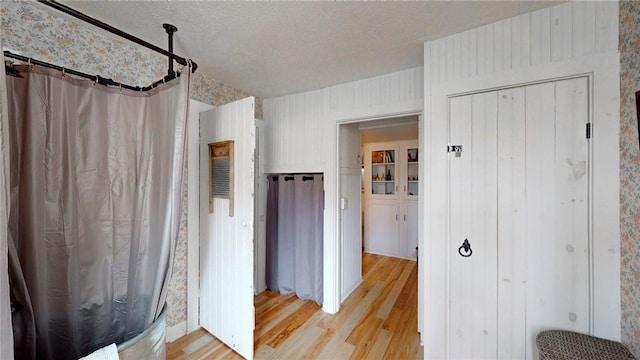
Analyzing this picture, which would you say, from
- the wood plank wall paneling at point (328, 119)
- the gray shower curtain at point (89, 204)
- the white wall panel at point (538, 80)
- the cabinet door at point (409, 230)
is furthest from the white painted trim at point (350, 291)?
the gray shower curtain at point (89, 204)

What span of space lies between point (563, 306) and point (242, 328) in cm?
205

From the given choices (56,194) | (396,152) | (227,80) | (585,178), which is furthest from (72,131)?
(396,152)

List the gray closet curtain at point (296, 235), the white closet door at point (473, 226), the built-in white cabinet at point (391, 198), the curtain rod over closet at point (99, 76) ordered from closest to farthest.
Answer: the curtain rod over closet at point (99, 76) → the white closet door at point (473, 226) → the gray closet curtain at point (296, 235) → the built-in white cabinet at point (391, 198)

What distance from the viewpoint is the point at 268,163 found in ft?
9.88

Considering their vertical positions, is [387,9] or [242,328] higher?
[387,9]

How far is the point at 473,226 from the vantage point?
162 centimetres

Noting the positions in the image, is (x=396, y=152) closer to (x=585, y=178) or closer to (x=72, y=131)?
(x=585, y=178)

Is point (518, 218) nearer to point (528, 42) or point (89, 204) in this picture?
point (528, 42)

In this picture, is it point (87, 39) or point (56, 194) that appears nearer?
point (56, 194)

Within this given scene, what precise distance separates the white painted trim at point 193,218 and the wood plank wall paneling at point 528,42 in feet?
6.42

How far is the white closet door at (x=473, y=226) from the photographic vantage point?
1571 millimetres

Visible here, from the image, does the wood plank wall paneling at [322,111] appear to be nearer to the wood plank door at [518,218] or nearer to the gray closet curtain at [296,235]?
the gray closet curtain at [296,235]

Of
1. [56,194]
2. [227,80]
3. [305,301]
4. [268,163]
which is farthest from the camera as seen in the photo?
[268,163]

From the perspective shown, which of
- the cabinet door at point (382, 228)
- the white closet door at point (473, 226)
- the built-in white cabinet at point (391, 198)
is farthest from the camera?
the cabinet door at point (382, 228)
